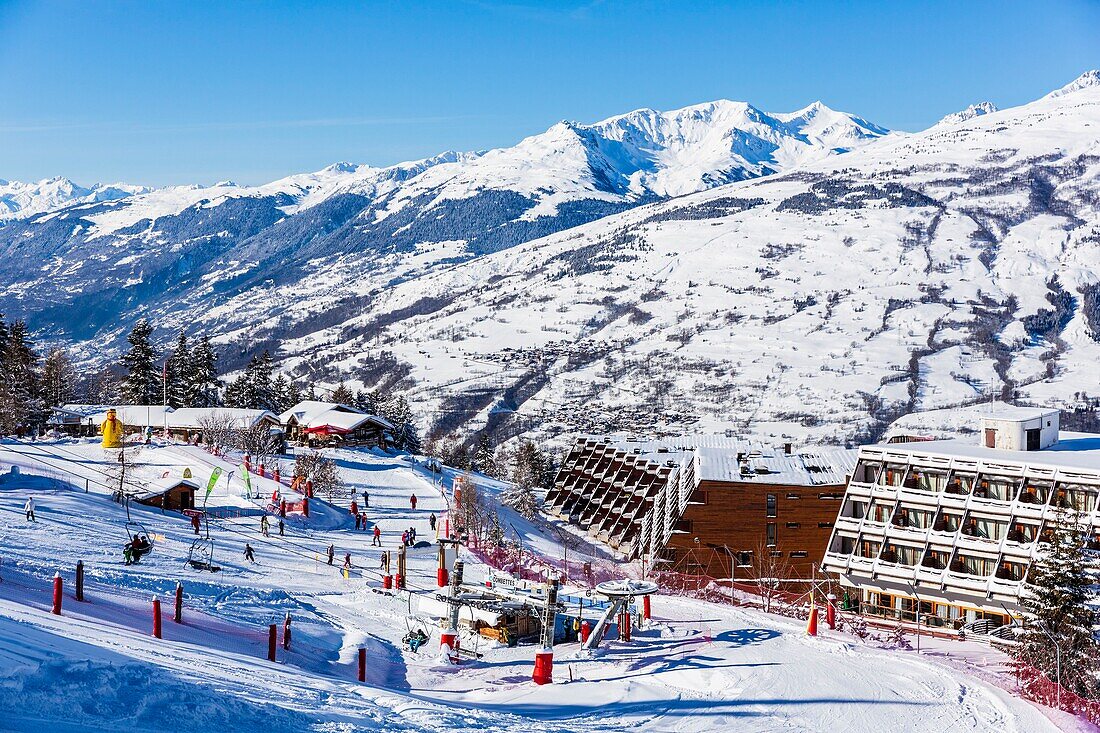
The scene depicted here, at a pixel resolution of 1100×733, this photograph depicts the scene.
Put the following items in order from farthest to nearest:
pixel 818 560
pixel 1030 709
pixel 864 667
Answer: pixel 818 560 → pixel 864 667 → pixel 1030 709

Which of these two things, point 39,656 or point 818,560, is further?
point 818,560

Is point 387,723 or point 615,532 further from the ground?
point 387,723

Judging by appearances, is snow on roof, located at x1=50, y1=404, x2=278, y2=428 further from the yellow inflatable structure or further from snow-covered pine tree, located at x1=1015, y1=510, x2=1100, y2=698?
snow-covered pine tree, located at x1=1015, y1=510, x2=1100, y2=698

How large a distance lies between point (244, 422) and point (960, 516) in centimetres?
4902

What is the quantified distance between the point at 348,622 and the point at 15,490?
18.2 m

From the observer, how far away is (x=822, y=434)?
626ft

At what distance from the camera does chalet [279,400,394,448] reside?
81875mm

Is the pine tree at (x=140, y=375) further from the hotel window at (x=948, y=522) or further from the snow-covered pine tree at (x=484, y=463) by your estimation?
the hotel window at (x=948, y=522)

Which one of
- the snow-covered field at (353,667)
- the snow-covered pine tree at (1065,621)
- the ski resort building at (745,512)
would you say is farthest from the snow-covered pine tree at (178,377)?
the snow-covered pine tree at (1065,621)

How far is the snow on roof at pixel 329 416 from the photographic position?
3258 inches

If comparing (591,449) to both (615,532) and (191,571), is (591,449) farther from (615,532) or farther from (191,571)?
(191,571)

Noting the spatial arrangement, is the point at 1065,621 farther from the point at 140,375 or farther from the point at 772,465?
the point at 140,375

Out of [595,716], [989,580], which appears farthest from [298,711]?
[989,580]

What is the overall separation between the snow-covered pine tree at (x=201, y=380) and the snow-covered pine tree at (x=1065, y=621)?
73.2 meters
